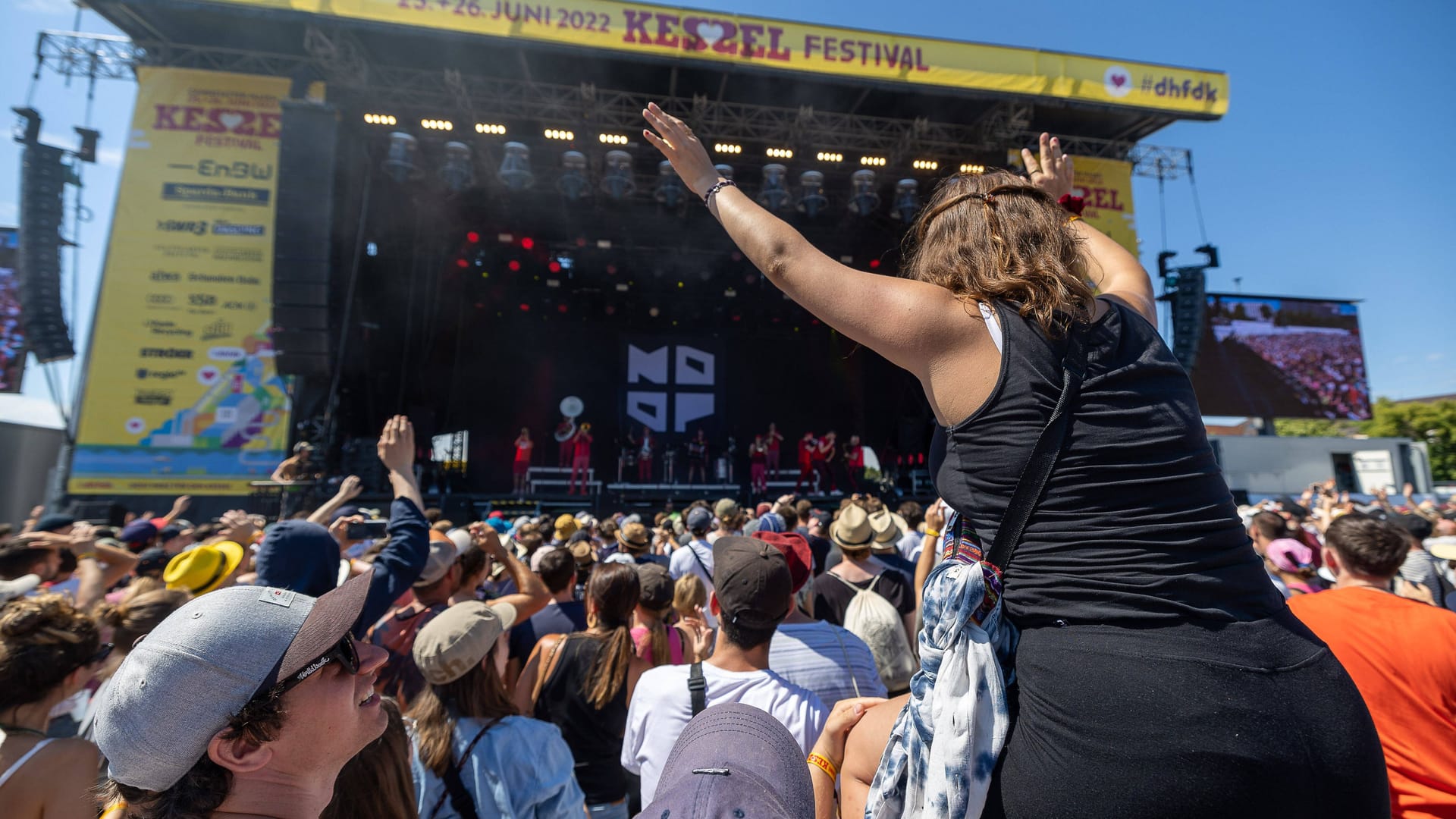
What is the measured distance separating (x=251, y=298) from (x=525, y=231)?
17.6ft

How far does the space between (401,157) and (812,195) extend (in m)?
7.34

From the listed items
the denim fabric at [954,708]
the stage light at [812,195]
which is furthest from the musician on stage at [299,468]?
Answer: the denim fabric at [954,708]

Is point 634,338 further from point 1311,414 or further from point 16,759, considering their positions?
point 1311,414

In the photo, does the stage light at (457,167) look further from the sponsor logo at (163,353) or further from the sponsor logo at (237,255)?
the sponsor logo at (163,353)

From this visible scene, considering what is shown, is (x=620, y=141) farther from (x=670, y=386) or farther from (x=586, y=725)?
(x=586, y=725)

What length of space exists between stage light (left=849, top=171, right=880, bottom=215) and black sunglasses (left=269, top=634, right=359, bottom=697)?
12.8m

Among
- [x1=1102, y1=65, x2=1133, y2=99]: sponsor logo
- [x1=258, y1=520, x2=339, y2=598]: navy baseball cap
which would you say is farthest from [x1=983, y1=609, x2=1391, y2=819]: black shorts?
[x1=1102, y1=65, x2=1133, y2=99]: sponsor logo

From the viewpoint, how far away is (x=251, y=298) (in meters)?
10.8

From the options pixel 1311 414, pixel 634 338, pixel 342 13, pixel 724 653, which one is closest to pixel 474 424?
pixel 634 338

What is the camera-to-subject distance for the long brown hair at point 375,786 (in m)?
1.37

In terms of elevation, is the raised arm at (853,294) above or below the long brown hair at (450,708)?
above

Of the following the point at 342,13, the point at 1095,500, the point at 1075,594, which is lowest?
the point at 1075,594

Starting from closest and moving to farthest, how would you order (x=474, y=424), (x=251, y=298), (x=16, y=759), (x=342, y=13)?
(x=16, y=759) → (x=342, y=13) → (x=251, y=298) → (x=474, y=424)

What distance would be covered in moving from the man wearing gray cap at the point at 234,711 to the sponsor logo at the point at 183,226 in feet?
42.2
